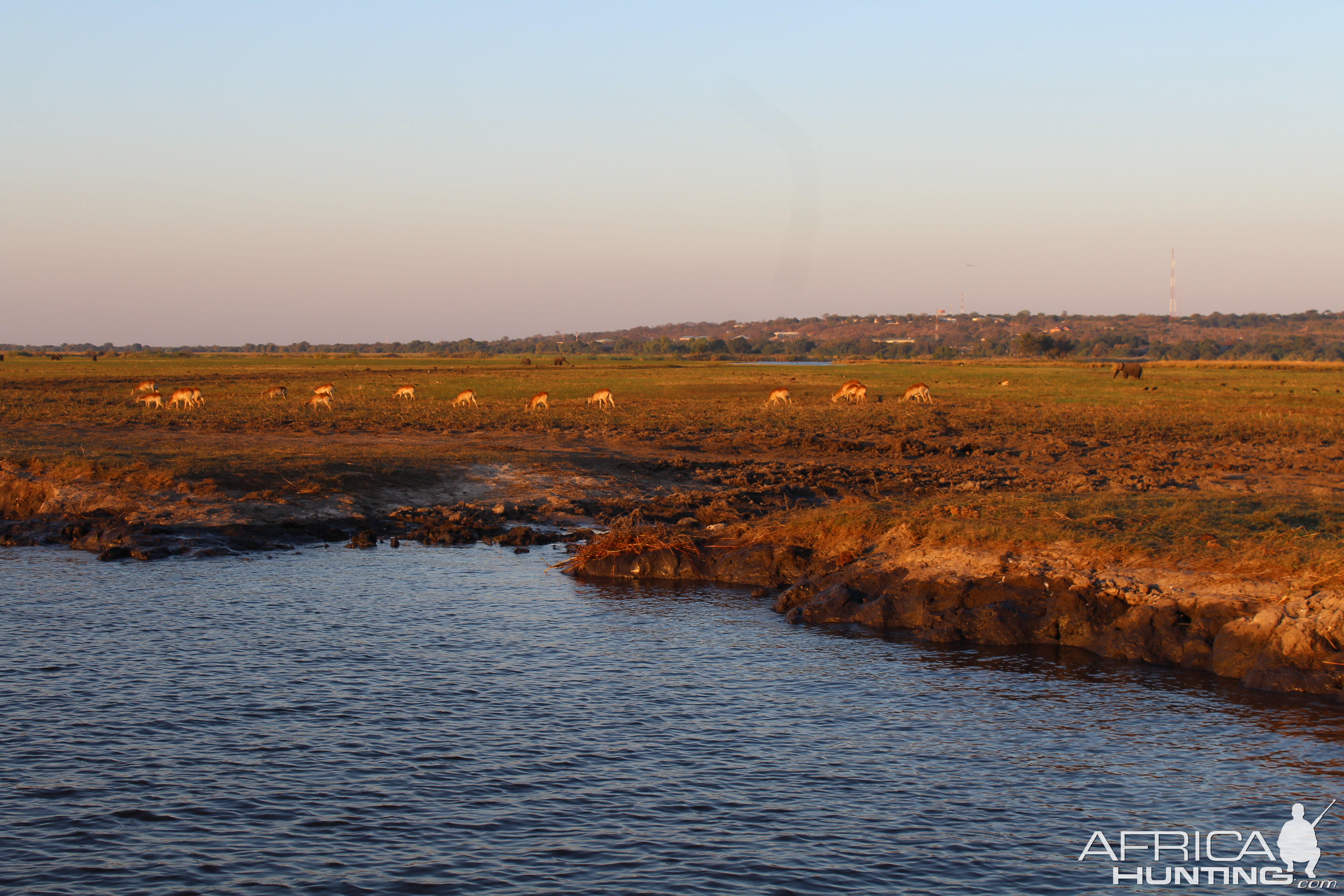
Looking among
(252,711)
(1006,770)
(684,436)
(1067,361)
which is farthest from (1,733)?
(1067,361)

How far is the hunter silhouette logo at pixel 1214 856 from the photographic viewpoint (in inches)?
340

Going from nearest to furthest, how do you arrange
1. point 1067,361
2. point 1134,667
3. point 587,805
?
1. point 587,805
2. point 1134,667
3. point 1067,361

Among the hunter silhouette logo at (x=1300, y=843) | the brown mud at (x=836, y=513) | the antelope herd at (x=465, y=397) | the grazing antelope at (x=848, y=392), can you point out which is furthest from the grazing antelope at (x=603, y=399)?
the hunter silhouette logo at (x=1300, y=843)

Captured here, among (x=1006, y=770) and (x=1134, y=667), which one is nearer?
(x=1006, y=770)

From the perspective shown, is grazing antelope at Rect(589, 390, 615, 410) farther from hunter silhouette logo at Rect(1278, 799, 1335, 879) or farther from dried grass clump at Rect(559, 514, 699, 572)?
hunter silhouette logo at Rect(1278, 799, 1335, 879)

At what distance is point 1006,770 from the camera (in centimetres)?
1082

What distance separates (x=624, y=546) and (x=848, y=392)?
41711 mm

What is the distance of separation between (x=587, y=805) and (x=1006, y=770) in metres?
4.09

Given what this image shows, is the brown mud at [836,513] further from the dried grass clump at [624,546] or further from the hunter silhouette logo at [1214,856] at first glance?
the hunter silhouette logo at [1214,856]

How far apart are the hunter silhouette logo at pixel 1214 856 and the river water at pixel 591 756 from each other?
13 cm

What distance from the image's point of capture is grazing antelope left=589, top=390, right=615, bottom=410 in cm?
5584

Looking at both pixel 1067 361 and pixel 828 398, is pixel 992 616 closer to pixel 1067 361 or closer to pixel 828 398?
pixel 828 398

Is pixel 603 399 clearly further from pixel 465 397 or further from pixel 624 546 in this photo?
pixel 624 546

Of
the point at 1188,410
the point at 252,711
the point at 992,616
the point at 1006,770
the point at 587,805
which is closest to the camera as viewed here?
the point at 587,805
